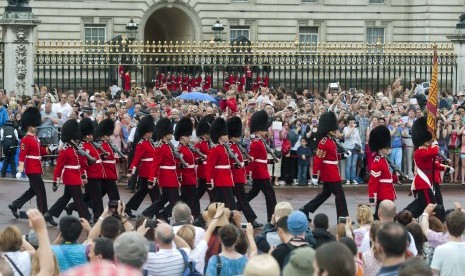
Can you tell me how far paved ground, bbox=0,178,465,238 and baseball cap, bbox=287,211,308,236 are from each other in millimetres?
6838

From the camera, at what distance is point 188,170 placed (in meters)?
15.8

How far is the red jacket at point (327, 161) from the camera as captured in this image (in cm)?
1584

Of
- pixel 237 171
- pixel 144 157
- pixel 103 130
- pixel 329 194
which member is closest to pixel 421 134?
pixel 329 194

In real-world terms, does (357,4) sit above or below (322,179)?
above

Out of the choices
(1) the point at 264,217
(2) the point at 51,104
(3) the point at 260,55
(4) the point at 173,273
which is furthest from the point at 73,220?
(3) the point at 260,55

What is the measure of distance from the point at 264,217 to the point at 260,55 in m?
13.4

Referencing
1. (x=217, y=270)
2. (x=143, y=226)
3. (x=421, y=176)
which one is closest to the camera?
(x=217, y=270)

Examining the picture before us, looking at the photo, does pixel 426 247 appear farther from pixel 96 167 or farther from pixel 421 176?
pixel 96 167

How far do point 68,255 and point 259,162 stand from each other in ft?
23.5

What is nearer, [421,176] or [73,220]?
[73,220]

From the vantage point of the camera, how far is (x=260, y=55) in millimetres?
29969

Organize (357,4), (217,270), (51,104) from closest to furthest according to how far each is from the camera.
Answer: (217,270) → (51,104) → (357,4)

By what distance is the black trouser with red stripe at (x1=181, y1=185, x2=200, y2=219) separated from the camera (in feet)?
52.1

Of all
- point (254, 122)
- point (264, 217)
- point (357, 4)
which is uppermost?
point (357, 4)
